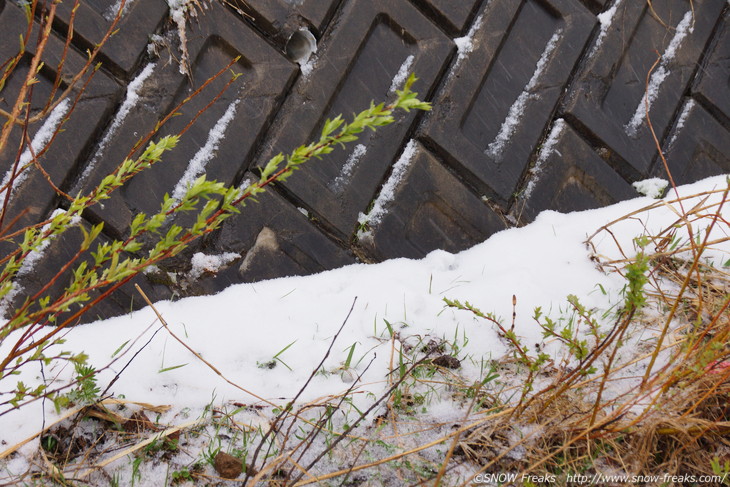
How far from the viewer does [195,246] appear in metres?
1.51

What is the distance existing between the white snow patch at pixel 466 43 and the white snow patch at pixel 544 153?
0.34 m

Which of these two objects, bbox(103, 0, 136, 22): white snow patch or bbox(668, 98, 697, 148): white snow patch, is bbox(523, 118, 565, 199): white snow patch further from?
bbox(103, 0, 136, 22): white snow patch

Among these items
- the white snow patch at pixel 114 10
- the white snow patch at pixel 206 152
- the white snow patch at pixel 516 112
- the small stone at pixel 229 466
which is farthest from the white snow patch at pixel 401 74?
the small stone at pixel 229 466

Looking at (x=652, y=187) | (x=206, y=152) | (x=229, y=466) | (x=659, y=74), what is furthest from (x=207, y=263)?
(x=659, y=74)

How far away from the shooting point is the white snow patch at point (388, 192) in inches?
63.4

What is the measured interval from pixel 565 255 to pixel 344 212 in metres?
0.61

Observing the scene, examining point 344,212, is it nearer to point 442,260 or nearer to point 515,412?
point 442,260

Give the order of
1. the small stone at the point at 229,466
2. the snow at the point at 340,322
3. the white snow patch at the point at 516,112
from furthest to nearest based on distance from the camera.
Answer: the white snow patch at the point at 516,112 < the snow at the point at 340,322 < the small stone at the point at 229,466

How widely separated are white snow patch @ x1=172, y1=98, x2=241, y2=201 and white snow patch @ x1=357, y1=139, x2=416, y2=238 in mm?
413

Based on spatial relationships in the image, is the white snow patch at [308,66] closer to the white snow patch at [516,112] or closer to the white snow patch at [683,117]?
the white snow patch at [516,112]

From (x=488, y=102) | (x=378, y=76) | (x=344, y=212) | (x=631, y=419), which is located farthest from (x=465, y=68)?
(x=631, y=419)

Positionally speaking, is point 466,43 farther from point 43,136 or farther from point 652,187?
point 43,136

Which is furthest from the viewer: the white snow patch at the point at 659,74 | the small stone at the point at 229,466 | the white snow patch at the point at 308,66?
the white snow patch at the point at 659,74

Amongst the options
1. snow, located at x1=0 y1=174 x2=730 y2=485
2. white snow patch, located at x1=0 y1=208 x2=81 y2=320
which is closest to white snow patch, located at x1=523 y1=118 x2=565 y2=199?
snow, located at x1=0 y1=174 x2=730 y2=485
